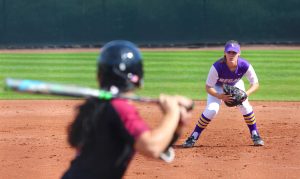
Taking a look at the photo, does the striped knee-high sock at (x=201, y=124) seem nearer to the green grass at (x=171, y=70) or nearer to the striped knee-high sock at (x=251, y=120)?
the striped knee-high sock at (x=251, y=120)

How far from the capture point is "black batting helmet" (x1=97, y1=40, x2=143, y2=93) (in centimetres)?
325

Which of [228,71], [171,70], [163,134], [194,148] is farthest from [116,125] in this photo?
[171,70]

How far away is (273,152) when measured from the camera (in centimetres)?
831

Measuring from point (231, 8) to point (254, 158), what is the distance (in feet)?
69.8

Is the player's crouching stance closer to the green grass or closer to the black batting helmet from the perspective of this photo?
the black batting helmet

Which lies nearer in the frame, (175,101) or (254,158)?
(175,101)

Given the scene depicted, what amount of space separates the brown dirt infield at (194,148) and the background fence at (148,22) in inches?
651

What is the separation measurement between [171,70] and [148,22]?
10.9 meters

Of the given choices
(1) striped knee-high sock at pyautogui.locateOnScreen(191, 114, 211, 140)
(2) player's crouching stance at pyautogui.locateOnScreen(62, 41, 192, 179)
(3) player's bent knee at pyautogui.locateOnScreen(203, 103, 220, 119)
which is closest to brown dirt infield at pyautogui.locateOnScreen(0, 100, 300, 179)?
(1) striped knee-high sock at pyautogui.locateOnScreen(191, 114, 211, 140)

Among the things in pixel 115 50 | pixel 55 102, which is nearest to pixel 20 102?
pixel 55 102

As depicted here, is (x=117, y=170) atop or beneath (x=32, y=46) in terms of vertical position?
atop

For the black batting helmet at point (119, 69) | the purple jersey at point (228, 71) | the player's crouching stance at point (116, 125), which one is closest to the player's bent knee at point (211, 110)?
the purple jersey at point (228, 71)

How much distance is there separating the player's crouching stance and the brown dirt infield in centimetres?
389

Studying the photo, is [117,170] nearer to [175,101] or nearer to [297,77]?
[175,101]
